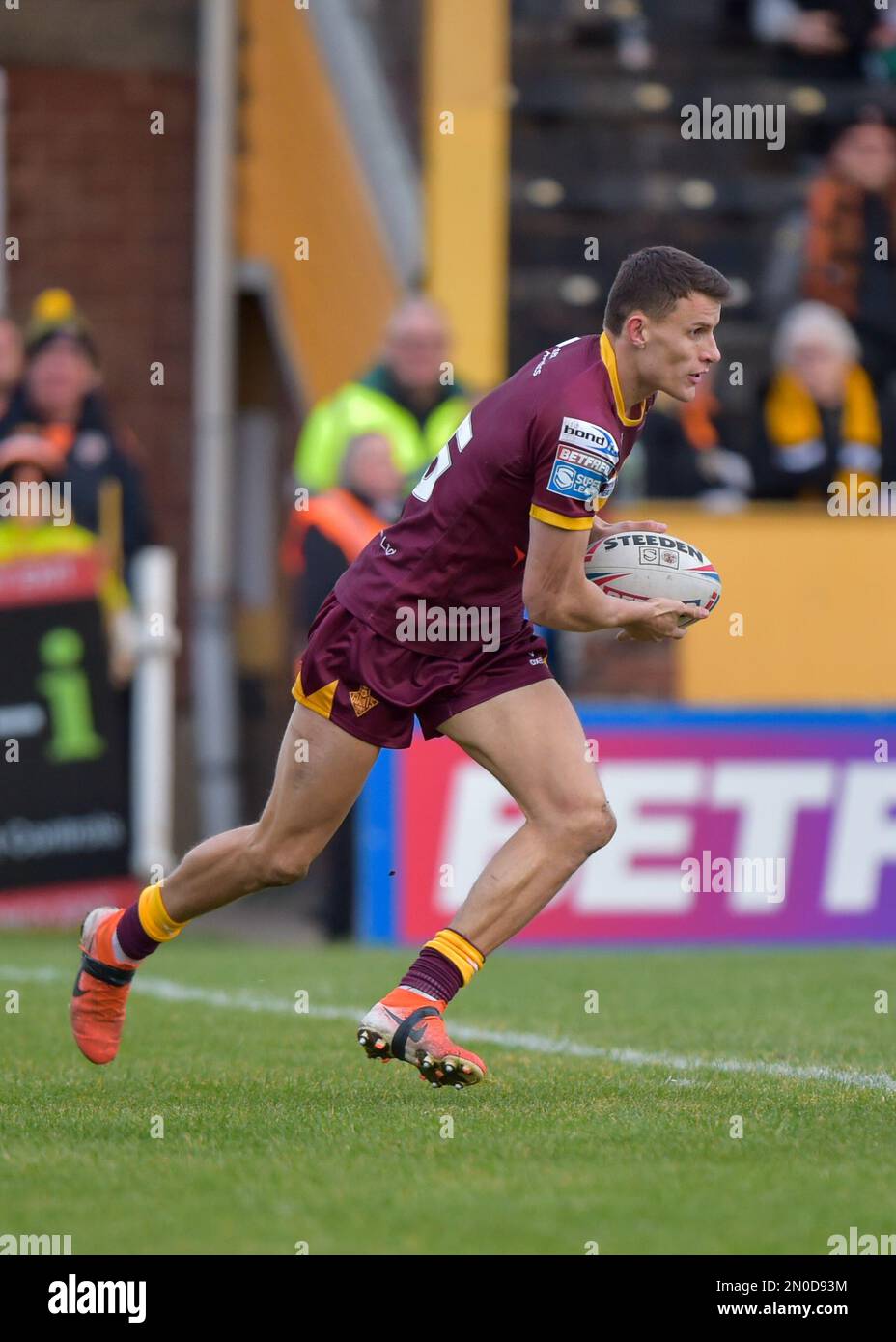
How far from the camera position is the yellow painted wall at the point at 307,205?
15508mm

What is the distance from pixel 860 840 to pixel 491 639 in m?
6.32

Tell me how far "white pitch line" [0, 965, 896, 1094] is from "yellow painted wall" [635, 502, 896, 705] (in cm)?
536

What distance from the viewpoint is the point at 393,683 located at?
6301mm

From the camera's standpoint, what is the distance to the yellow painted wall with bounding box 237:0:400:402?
50.9ft

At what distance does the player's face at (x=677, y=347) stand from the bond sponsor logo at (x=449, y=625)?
784mm

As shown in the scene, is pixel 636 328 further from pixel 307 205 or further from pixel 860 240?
pixel 307 205

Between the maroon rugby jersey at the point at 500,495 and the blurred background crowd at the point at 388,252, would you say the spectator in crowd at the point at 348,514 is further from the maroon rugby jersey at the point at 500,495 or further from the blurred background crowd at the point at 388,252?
the maroon rugby jersey at the point at 500,495

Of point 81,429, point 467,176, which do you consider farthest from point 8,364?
point 467,176

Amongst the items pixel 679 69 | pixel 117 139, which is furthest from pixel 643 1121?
pixel 117 139

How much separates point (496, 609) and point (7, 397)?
25.0 feet

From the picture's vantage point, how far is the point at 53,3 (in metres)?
17.3
